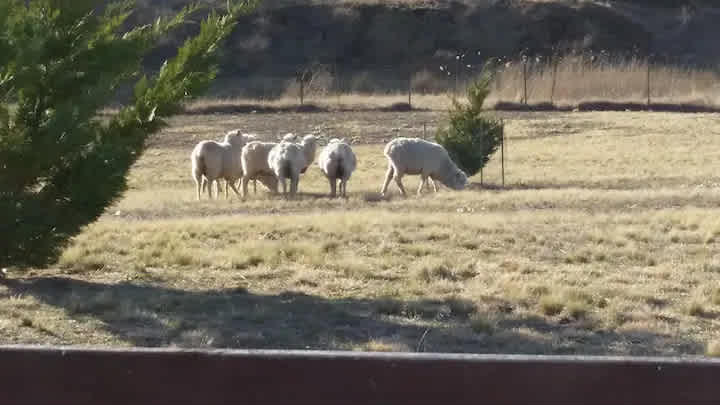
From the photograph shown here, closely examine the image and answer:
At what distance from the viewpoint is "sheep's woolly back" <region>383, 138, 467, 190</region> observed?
1097 inches

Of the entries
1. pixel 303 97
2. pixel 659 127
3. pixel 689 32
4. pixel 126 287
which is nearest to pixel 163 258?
pixel 126 287

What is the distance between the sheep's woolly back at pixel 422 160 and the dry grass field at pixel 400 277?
262 cm

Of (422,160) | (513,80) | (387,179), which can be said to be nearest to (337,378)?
(422,160)

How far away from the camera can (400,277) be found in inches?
541

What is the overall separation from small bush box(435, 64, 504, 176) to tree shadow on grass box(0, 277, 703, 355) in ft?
59.9

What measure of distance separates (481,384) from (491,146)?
86.5 ft

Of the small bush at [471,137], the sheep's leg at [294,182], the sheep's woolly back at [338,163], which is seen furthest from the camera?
the small bush at [471,137]

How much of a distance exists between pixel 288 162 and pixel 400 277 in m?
12.6

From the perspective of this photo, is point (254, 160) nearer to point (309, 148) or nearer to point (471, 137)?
point (309, 148)

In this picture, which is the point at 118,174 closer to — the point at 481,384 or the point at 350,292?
the point at 350,292

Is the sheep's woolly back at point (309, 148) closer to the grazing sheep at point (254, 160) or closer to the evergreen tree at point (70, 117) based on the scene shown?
the grazing sheep at point (254, 160)

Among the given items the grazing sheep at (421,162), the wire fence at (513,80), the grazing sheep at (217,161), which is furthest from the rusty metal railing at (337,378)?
the wire fence at (513,80)

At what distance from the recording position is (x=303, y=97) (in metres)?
56.4

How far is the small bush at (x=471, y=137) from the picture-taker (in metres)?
30.5
